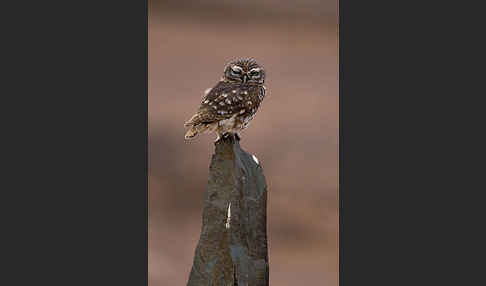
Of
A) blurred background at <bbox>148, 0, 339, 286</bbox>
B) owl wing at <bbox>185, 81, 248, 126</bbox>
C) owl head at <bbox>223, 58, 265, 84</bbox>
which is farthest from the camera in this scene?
blurred background at <bbox>148, 0, 339, 286</bbox>

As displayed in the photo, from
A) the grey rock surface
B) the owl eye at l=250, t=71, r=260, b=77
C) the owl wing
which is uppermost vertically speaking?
the owl eye at l=250, t=71, r=260, b=77

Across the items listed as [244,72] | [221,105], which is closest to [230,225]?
[221,105]

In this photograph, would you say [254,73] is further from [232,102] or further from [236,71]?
[232,102]

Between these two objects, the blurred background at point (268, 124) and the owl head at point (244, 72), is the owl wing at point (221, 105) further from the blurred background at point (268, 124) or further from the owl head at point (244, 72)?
the blurred background at point (268, 124)

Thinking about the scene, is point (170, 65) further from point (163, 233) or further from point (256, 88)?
point (163, 233)

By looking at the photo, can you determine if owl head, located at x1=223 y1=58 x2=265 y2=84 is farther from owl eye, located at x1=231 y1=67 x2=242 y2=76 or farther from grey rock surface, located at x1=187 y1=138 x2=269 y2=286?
grey rock surface, located at x1=187 y1=138 x2=269 y2=286

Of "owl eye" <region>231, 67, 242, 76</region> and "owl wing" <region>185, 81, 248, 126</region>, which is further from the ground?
"owl eye" <region>231, 67, 242, 76</region>

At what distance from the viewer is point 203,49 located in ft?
16.8

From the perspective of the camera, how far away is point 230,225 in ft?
14.6

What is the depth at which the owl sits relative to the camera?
4406 mm

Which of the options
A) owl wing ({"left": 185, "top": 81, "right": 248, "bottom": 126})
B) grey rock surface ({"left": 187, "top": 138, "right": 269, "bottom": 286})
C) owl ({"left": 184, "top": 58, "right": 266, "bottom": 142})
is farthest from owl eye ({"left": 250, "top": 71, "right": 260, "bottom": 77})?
grey rock surface ({"left": 187, "top": 138, "right": 269, "bottom": 286})

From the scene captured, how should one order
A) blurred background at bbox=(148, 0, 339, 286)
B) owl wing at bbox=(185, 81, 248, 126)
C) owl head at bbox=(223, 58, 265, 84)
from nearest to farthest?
owl wing at bbox=(185, 81, 248, 126), owl head at bbox=(223, 58, 265, 84), blurred background at bbox=(148, 0, 339, 286)

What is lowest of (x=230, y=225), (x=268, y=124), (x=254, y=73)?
(x=230, y=225)

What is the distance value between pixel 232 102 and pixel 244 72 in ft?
0.81
